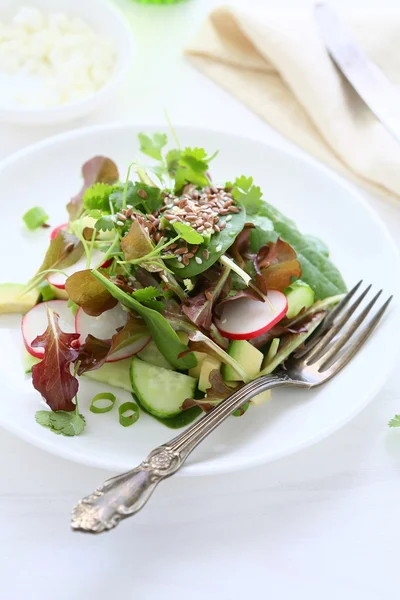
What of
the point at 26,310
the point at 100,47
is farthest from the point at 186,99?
the point at 26,310

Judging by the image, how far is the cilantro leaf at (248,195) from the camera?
2.39m

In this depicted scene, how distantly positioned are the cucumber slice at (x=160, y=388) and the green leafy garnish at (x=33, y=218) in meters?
0.79

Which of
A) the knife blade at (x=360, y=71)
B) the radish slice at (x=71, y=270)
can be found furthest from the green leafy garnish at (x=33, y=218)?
the knife blade at (x=360, y=71)

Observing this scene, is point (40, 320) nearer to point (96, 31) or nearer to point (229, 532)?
point (229, 532)

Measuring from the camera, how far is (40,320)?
227cm

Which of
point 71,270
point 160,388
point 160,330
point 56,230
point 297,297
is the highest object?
point 297,297

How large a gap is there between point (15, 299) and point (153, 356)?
1.70 feet

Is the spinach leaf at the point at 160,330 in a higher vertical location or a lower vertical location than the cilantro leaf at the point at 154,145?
lower

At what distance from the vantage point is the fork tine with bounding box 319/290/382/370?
7.38 ft

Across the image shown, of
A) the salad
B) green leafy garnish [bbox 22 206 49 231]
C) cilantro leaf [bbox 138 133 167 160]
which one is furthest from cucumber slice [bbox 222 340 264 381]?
green leafy garnish [bbox 22 206 49 231]

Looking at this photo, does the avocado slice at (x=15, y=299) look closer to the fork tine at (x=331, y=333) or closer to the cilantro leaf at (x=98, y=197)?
the cilantro leaf at (x=98, y=197)

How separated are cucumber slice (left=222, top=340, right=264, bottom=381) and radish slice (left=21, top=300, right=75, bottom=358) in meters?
0.52

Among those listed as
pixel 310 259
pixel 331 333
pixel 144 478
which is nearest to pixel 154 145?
pixel 310 259

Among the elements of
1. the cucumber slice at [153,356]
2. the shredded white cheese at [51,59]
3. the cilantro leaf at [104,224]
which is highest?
the cilantro leaf at [104,224]
